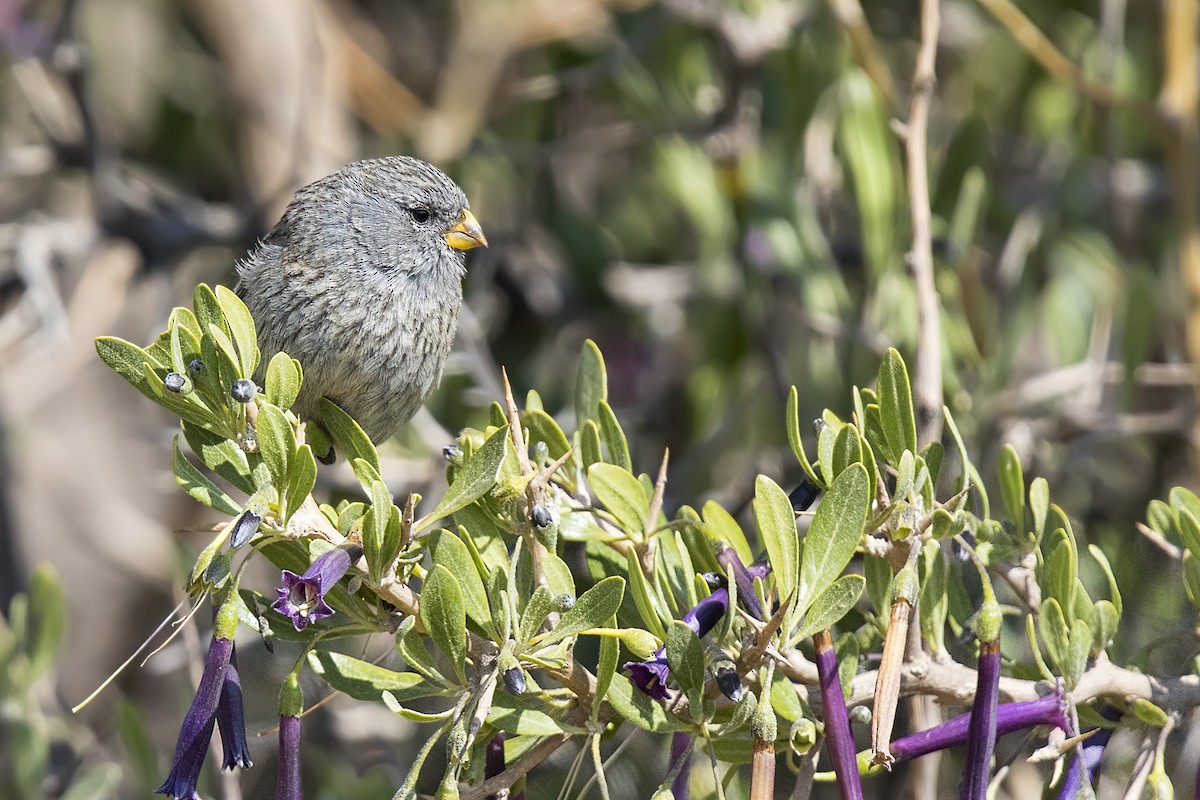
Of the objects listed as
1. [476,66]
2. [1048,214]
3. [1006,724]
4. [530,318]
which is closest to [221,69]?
[476,66]

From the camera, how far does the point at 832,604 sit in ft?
5.08

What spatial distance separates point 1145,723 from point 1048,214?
2440 millimetres

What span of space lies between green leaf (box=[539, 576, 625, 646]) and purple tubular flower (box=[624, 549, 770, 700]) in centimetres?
9

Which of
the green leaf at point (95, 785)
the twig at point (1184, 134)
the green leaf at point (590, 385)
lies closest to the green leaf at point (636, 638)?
the green leaf at point (590, 385)

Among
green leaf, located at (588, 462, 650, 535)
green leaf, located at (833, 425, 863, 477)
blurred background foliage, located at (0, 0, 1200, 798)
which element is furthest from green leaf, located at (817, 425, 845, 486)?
blurred background foliage, located at (0, 0, 1200, 798)

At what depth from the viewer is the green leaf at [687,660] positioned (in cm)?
148

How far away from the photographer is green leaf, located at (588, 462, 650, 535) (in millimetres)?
1683

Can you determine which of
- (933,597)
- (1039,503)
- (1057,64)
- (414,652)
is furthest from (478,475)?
(1057,64)

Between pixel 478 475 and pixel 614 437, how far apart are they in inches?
13.7

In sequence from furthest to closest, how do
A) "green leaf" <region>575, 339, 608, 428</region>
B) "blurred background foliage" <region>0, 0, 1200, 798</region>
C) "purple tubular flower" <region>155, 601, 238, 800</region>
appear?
1. "blurred background foliage" <region>0, 0, 1200, 798</region>
2. "green leaf" <region>575, 339, 608, 428</region>
3. "purple tubular flower" <region>155, 601, 238, 800</region>

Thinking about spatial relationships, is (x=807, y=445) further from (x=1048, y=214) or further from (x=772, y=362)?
(x=1048, y=214)

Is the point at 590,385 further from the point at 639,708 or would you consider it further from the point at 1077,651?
the point at 1077,651

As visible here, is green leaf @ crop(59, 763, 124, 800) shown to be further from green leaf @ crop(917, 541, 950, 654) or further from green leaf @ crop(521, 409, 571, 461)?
green leaf @ crop(917, 541, 950, 654)

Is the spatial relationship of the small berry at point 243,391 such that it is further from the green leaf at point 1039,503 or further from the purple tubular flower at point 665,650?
the green leaf at point 1039,503
